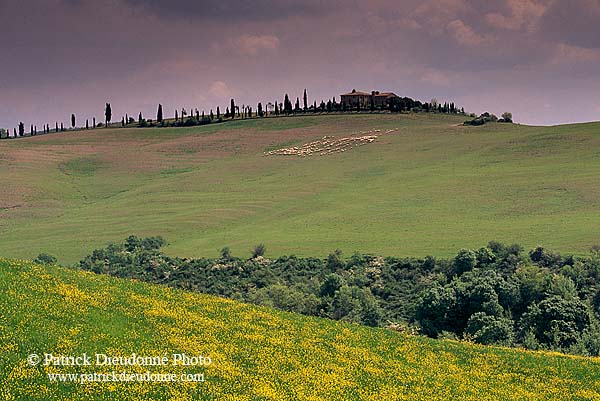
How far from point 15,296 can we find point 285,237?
8070 centimetres

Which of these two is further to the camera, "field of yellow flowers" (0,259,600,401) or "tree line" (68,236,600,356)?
"tree line" (68,236,600,356)

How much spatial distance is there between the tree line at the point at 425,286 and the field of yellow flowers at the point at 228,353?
1870 centimetres

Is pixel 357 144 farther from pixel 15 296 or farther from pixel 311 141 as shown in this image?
pixel 15 296

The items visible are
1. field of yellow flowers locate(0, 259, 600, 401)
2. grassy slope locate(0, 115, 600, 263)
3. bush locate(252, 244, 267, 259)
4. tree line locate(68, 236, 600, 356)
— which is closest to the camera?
field of yellow flowers locate(0, 259, 600, 401)

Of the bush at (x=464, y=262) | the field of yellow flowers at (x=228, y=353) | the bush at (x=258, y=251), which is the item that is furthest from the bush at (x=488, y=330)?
the bush at (x=258, y=251)

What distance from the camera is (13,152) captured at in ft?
597

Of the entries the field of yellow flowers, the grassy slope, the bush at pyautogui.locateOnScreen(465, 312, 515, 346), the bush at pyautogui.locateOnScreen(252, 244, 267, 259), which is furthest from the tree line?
the field of yellow flowers

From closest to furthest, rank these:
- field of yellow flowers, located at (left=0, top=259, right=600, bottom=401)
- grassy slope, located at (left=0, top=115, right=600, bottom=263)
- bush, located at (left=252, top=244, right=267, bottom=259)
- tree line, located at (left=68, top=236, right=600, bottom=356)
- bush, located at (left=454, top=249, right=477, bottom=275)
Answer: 1. field of yellow flowers, located at (left=0, top=259, right=600, bottom=401)
2. tree line, located at (left=68, top=236, right=600, bottom=356)
3. bush, located at (left=454, top=249, right=477, bottom=275)
4. bush, located at (left=252, top=244, right=267, bottom=259)
5. grassy slope, located at (left=0, top=115, right=600, bottom=263)

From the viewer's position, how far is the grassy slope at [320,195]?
104 meters

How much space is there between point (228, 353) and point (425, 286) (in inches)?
2224

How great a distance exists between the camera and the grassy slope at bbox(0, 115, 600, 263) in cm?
10438

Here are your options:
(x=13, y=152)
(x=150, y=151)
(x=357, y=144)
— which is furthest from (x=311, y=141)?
(x=13, y=152)

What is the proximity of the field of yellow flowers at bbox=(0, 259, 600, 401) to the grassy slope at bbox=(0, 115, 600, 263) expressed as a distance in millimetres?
61986

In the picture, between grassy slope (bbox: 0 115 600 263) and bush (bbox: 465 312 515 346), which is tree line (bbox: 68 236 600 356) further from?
grassy slope (bbox: 0 115 600 263)
